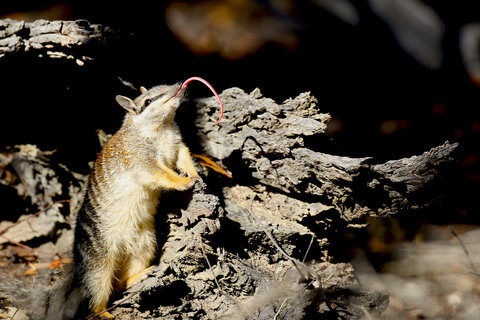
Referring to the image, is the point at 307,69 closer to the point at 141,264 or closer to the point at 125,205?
the point at 125,205

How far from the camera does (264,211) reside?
3.12 meters

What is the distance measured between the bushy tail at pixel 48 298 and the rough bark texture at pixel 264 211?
34 centimetres

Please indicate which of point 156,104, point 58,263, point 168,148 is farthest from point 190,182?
point 58,263

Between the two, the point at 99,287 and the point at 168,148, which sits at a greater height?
the point at 168,148

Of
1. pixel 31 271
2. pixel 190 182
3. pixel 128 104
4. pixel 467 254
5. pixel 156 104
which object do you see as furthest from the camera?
pixel 31 271

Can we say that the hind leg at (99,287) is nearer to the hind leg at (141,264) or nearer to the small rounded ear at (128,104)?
the hind leg at (141,264)

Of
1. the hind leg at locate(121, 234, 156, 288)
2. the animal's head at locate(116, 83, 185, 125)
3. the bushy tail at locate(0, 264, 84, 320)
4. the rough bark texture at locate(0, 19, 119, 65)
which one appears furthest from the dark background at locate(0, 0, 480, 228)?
the bushy tail at locate(0, 264, 84, 320)

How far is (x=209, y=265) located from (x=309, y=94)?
4.90 ft

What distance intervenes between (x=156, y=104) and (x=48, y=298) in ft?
5.72

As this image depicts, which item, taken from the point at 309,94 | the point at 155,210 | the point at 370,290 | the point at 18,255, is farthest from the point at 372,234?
the point at 18,255

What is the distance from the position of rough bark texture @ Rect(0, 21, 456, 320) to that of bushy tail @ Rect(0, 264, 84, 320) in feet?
1.11

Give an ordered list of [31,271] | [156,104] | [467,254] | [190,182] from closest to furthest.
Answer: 1. [467,254]
2. [190,182]
3. [156,104]
4. [31,271]

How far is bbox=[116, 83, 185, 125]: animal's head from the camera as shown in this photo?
2928 millimetres

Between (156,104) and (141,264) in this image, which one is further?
(141,264)
